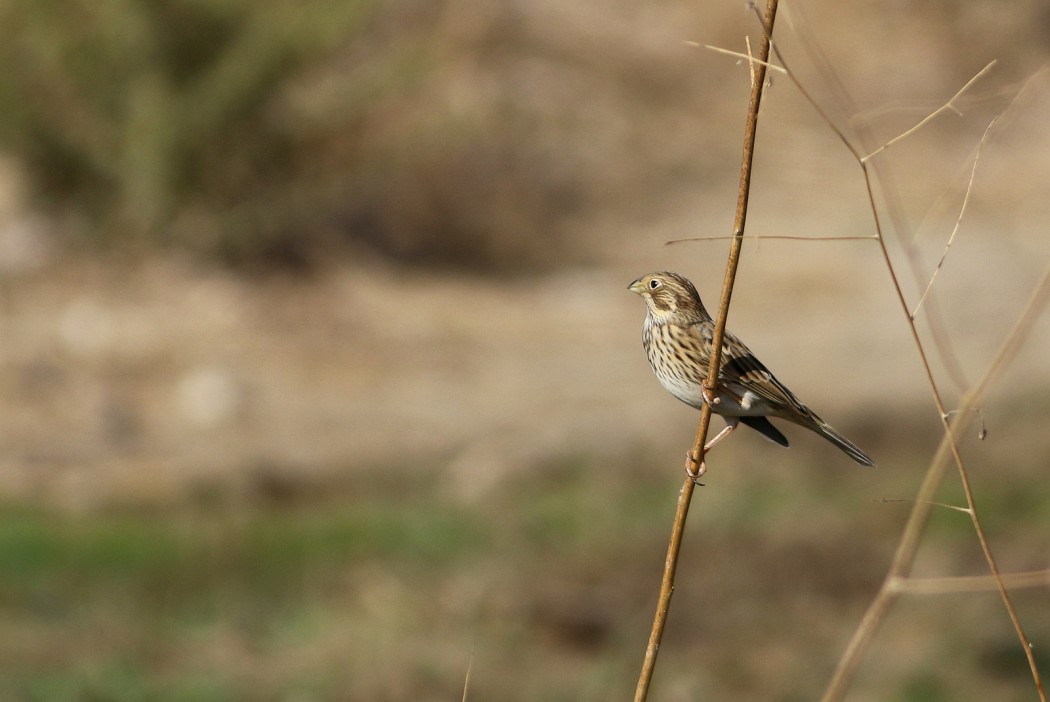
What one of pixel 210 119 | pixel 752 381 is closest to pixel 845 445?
pixel 752 381

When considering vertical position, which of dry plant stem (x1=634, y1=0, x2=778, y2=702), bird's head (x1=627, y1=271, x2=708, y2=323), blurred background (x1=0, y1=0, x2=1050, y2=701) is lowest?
dry plant stem (x1=634, y1=0, x2=778, y2=702)

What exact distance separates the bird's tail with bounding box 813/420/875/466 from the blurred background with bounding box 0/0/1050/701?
0.41 m

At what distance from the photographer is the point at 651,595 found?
712 cm

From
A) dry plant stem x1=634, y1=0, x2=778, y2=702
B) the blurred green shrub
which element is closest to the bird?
dry plant stem x1=634, y1=0, x2=778, y2=702

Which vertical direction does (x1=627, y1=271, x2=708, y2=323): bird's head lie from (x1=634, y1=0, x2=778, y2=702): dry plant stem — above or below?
above

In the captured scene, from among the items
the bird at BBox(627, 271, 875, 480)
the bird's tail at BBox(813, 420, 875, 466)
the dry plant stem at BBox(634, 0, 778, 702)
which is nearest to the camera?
the dry plant stem at BBox(634, 0, 778, 702)

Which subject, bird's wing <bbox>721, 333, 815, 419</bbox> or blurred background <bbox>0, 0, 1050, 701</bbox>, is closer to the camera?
bird's wing <bbox>721, 333, 815, 419</bbox>

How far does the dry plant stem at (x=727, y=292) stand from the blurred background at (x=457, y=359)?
33 centimetres

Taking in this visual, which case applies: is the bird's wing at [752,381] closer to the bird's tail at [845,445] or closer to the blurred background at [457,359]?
the bird's tail at [845,445]

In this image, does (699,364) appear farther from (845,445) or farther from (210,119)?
(210,119)

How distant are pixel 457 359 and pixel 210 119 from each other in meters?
2.58

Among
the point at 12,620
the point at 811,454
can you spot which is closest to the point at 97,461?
the point at 12,620

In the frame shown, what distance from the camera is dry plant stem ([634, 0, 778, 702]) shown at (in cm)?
182

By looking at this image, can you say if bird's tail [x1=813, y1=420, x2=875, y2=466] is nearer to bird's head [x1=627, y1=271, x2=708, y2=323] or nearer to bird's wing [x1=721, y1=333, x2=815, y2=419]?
bird's wing [x1=721, y1=333, x2=815, y2=419]
